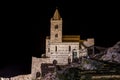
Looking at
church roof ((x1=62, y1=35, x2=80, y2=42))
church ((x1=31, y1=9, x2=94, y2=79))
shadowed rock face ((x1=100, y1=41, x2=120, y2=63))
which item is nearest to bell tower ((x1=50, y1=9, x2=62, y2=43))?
church ((x1=31, y1=9, x2=94, y2=79))

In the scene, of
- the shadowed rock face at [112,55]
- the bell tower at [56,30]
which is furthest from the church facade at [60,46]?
the shadowed rock face at [112,55]

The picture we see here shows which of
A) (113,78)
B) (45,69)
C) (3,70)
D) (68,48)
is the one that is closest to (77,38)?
(68,48)

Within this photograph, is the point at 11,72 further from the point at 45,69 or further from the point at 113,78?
the point at 113,78

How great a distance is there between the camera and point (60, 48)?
3324 inches

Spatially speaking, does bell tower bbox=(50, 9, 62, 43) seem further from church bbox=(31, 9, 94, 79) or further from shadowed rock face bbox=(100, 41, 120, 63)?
shadowed rock face bbox=(100, 41, 120, 63)

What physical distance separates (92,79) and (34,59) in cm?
4395

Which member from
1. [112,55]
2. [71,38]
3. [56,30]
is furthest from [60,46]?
[112,55]

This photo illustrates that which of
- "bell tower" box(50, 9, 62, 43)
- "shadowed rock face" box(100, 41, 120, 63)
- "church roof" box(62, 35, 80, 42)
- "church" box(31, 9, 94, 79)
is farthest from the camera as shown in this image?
"church roof" box(62, 35, 80, 42)

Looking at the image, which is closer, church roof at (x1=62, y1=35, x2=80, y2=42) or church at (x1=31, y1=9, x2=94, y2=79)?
church at (x1=31, y1=9, x2=94, y2=79)

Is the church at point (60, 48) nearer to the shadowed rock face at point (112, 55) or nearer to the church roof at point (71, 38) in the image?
the church roof at point (71, 38)

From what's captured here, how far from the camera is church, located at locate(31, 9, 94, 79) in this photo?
84.0 m

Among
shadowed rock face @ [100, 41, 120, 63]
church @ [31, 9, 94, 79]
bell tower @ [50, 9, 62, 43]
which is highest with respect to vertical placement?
bell tower @ [50, 9, 62, 43]

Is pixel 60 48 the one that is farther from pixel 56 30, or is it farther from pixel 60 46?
pixel 56 30

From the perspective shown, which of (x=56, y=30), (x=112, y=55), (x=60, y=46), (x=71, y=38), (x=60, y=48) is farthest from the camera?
(x=71, y=38)
